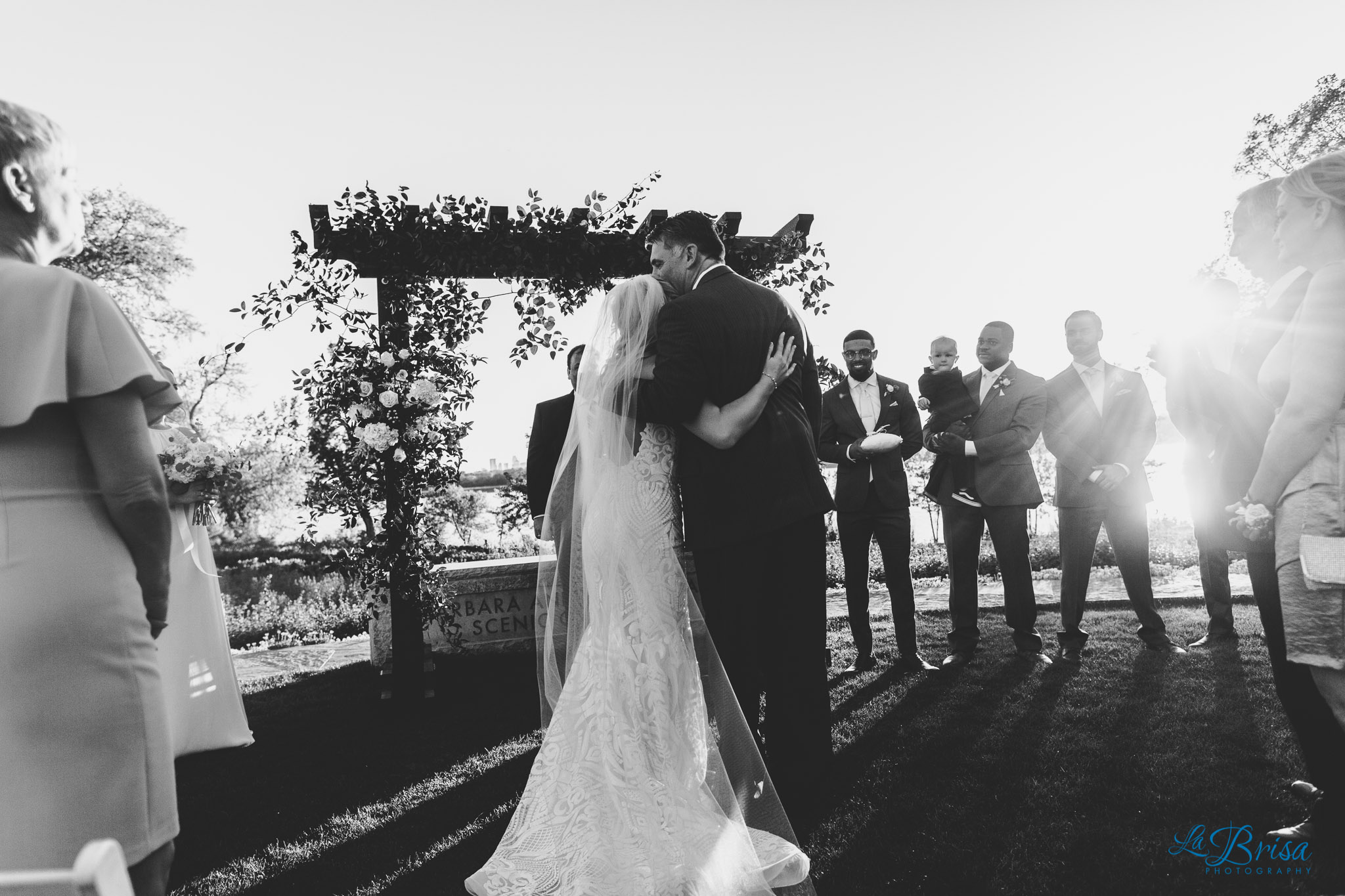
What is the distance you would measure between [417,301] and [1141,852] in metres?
4.96

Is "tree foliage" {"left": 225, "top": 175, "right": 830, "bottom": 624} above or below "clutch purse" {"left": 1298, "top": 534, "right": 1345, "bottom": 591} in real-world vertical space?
above

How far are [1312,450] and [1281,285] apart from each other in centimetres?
69

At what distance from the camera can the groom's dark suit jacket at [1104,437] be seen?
5.61 metres

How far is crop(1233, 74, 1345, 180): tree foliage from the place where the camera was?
18.1 metres

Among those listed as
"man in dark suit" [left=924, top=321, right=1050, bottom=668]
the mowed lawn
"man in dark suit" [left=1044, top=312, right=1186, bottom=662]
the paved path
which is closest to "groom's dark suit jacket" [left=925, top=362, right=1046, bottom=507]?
"man in dark suit" [left=924, top=321, right=1050, bottom=668]

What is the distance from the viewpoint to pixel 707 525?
2951 mm

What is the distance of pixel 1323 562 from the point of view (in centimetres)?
212

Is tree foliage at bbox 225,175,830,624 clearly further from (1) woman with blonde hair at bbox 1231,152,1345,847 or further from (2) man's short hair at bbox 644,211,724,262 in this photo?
(1) woman with blonde hair at bbox 1231,152,1345,847

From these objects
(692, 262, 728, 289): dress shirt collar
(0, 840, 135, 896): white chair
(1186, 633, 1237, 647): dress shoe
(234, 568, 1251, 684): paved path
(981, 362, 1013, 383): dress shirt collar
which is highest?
(692, 262, 728, 289): dress shirt collar

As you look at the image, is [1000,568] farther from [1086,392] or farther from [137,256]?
[137,256]

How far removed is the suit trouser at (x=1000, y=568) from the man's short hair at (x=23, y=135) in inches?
205

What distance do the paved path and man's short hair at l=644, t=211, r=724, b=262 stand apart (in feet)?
18.0

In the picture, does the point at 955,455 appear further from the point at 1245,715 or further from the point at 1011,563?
the point at 1245,715

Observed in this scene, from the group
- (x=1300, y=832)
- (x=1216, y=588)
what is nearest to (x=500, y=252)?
(x=1300, y=832)
